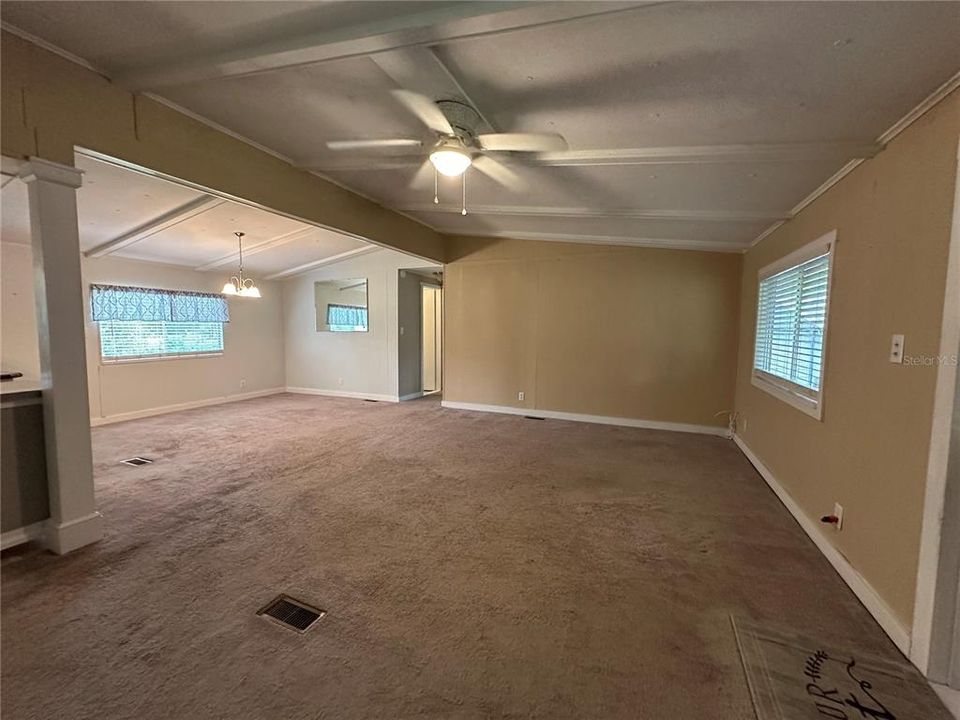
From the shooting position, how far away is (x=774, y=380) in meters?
3.73

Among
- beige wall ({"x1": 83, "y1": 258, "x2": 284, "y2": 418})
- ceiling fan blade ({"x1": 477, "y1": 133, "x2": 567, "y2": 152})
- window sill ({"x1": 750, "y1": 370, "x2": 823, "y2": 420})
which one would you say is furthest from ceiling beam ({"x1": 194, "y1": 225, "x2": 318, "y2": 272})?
window sill ({"x1": 750, "y1": 370, "x2": 823, "y2": 420})

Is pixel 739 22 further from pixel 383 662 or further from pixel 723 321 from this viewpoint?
pixel 723 321

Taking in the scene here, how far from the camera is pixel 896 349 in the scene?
1915 millimetres

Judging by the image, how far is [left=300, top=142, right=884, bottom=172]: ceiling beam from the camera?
88.5 inches

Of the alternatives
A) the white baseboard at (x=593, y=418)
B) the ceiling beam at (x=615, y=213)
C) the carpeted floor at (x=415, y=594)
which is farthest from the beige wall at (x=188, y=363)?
the ceiling beam at (x=615, y=213)

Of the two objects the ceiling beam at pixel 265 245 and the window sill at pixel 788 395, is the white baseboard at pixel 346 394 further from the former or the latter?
the window sill at pixel 788 395

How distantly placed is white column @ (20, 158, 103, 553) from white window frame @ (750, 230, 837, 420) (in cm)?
445

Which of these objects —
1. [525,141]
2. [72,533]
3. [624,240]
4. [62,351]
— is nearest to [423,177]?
[525,141]

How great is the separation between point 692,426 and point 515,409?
2.40m

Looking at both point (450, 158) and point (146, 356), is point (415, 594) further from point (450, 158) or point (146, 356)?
point (146, 356)

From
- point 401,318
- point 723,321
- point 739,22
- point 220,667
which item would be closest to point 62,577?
point 220,667

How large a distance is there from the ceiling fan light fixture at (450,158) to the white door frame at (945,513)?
2.09 m

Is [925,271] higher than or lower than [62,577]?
higher

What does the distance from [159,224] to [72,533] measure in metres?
3.28
